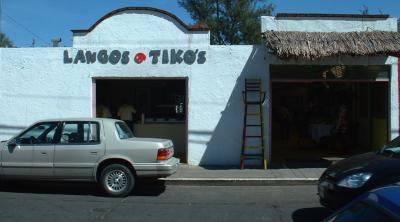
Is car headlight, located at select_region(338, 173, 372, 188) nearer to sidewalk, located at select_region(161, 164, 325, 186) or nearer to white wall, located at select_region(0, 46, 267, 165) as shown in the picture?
sidewalk, located at select_region(161, 164, 325, 186)

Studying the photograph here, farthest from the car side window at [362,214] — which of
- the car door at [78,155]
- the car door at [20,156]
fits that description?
the car door at [20,156]

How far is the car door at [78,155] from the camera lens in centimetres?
1048

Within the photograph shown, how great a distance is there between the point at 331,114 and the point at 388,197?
1693 centimetres

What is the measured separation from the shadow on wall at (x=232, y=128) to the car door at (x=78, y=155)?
4.39m

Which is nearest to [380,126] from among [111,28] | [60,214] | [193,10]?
[111,28]

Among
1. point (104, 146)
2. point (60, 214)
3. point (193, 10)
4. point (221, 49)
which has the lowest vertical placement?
point (60, 214)

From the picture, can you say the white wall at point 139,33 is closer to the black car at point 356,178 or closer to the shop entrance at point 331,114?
the shop entrance at point 331,114

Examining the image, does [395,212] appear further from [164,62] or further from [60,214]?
[164,62]

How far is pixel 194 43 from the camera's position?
14664 millimetres

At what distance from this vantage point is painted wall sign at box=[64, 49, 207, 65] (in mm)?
14578

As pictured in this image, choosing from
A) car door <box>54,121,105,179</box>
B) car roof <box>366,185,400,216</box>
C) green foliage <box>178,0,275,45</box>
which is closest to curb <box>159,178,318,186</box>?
car door <box>54,121,105,179</box>

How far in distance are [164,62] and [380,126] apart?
648 centimetres

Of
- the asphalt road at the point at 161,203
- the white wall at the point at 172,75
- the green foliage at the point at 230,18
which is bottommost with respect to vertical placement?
the asphalt road at the point at 161,203

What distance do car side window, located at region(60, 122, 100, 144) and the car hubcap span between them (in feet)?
2.47
